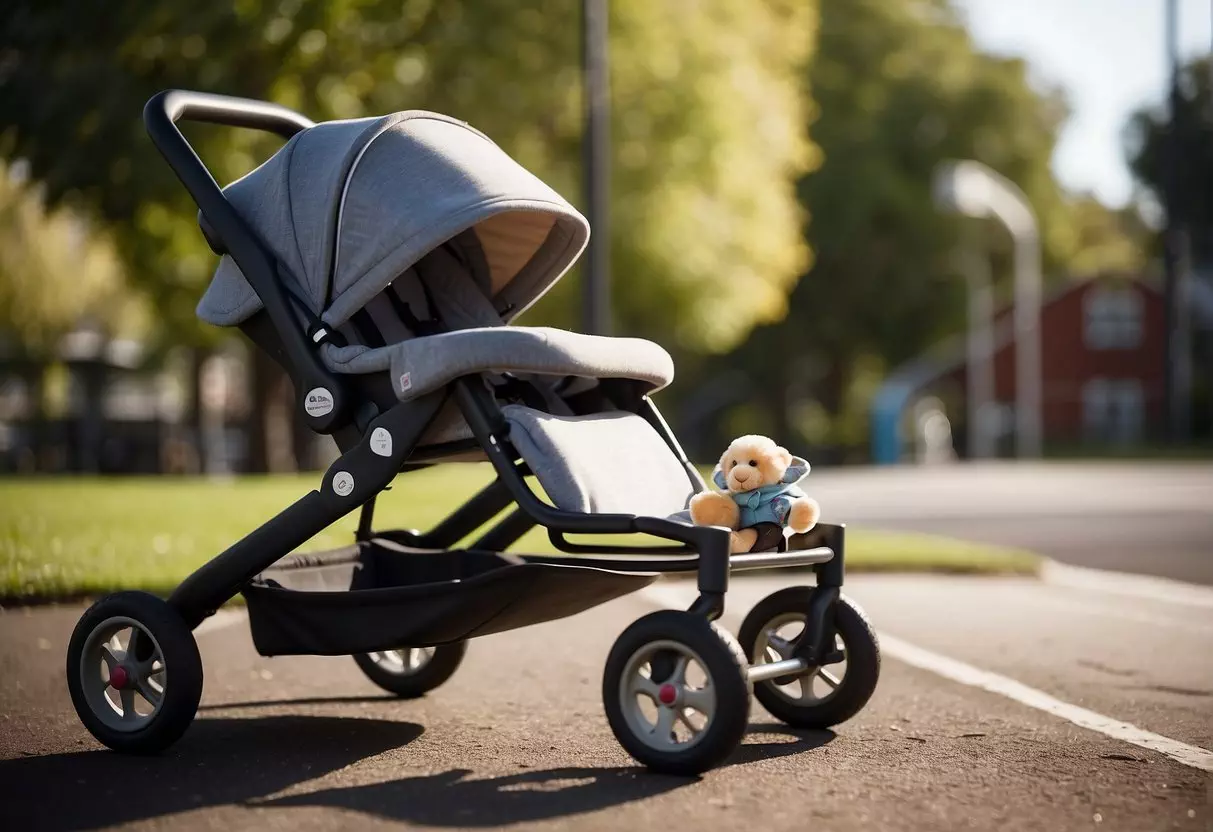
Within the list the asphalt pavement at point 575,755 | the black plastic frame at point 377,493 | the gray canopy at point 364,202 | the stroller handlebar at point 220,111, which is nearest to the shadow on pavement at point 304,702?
the asphalt pavement at point 575,755

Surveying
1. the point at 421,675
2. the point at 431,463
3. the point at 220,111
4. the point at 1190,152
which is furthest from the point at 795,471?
the point at 1190,152

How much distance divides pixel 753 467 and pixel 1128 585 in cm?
717

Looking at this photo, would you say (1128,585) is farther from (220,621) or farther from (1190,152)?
(1190,152)

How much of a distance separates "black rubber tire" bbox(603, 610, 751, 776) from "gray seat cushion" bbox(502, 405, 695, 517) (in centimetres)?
49

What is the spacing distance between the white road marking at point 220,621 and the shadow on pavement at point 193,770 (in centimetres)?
277

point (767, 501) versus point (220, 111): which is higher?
point (220, 111)

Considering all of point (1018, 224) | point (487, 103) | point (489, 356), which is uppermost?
point (1018, 224)

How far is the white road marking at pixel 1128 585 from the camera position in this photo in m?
11.4

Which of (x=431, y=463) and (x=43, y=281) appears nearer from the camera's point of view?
(x=431, y=463)

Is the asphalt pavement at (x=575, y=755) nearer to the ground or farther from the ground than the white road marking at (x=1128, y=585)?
farther from the ground

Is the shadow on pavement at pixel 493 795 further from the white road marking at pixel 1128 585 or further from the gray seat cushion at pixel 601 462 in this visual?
the white road marking at pixel 1128 585

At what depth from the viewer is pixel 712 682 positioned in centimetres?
529

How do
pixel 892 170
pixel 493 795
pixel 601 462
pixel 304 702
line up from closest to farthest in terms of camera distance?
pixel 493 795 < pixel 601 462 < pixel 304 702 < pixel 892 170

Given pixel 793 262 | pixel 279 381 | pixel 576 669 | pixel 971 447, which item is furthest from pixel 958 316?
pixel 576 669
